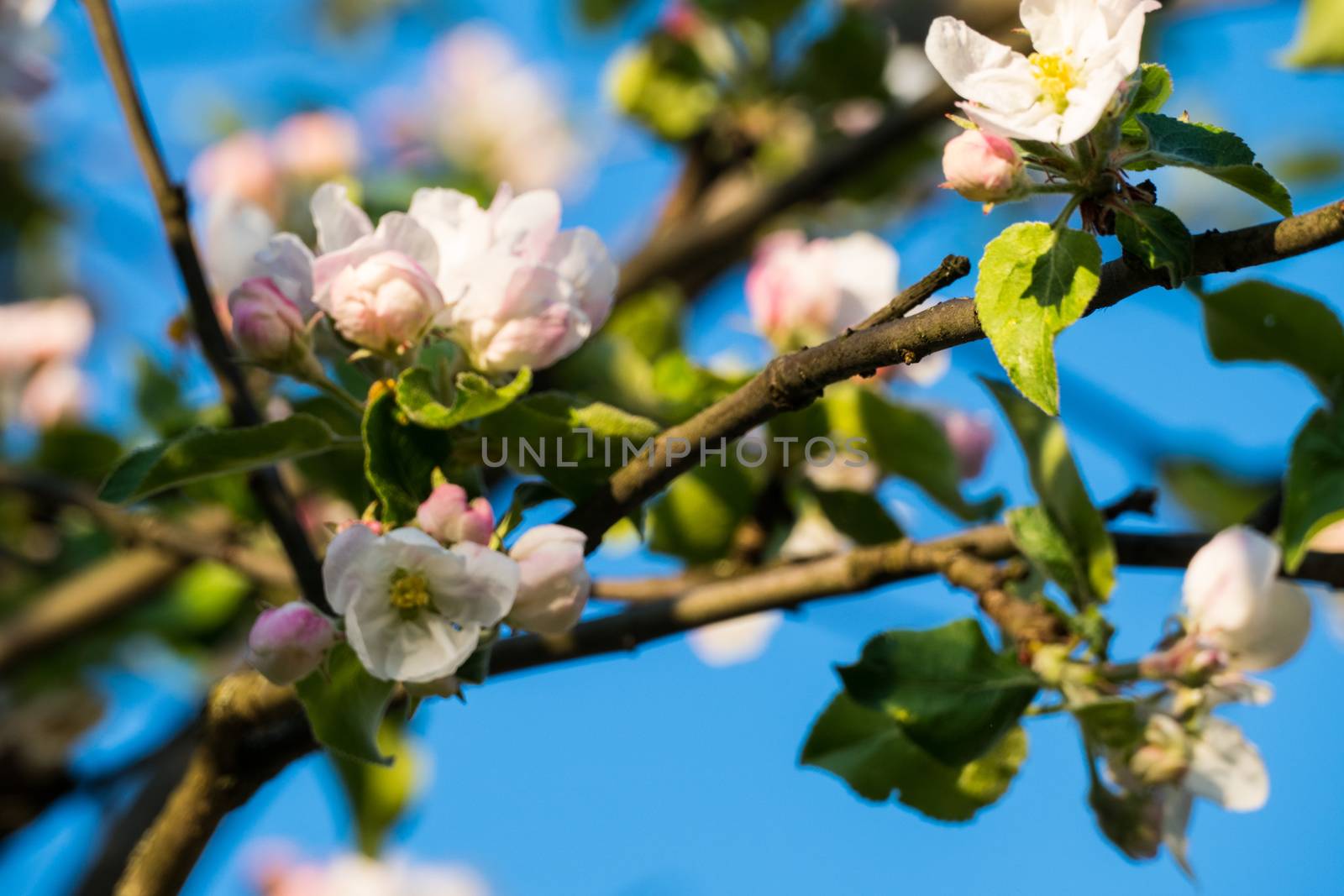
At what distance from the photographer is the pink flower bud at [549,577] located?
73 centimetres

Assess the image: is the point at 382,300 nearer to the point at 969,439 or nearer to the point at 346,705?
the point at 346,705

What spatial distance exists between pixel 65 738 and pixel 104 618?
0.23 metres

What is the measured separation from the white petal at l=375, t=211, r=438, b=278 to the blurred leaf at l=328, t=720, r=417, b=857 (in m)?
0.81

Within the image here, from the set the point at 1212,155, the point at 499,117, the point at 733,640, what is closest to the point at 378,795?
the point at 733,640

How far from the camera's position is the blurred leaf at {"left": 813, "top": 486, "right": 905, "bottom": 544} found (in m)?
1.17

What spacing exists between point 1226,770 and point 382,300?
607 mm

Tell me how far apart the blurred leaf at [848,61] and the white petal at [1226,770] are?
119 centimetres

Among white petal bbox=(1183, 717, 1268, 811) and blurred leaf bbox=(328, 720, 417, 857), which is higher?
white petal bbox=(1183, 717, 1268, 811)

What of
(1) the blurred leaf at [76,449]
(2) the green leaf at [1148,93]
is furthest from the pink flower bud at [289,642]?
(1) the blurred leaf at [76,449]

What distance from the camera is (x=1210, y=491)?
1.88m

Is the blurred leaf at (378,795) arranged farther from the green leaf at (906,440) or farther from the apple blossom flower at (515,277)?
the apple blossom flower at (515,277)

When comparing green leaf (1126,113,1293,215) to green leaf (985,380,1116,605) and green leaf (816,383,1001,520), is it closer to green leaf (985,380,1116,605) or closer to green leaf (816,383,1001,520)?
green leaf (985,380,1116,605)

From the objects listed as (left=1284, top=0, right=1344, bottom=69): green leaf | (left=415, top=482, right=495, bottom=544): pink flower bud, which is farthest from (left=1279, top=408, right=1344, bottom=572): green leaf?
(left=415, top=482, right=495, bottom=544): pink flower bud

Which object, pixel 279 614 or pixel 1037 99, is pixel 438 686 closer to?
pixel 279 614
